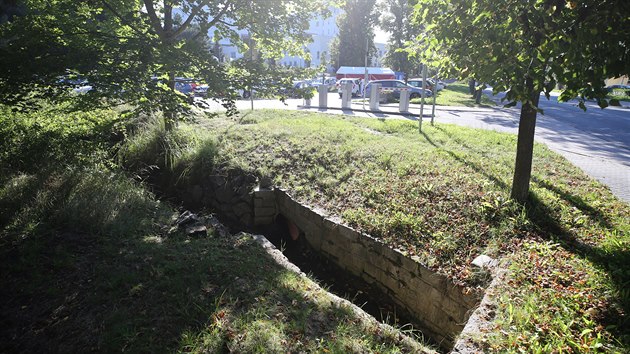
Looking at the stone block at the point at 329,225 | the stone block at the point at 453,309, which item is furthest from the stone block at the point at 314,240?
the stone block at the point at 453,309

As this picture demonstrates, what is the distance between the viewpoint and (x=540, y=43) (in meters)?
3.39

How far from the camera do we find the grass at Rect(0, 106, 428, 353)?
2842 millimetres

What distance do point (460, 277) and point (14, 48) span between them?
5.38m

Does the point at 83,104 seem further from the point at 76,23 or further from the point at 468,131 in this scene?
the point at 468,131

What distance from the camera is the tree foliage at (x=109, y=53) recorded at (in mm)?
4039

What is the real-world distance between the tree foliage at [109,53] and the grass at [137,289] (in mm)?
1423

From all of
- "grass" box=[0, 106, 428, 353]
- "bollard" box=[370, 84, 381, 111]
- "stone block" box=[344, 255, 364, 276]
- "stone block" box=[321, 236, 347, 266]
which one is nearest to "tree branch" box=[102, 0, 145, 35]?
"grass" box=[0, 106, 428, 353]

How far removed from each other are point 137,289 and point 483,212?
4.25 metres

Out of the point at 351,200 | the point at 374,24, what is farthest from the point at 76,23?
the point at 374,24

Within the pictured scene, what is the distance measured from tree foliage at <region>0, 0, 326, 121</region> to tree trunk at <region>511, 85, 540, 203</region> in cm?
386

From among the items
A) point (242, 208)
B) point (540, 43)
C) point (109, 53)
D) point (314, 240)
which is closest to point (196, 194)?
point (242, 208)

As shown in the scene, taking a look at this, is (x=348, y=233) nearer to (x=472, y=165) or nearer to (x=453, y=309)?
(x=453, y=309)

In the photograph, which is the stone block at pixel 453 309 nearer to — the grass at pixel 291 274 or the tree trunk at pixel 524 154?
the grass at pixel 291 274

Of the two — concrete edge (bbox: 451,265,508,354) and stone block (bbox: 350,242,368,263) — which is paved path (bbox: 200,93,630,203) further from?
stone block (bbox: 350,242,368,263)
